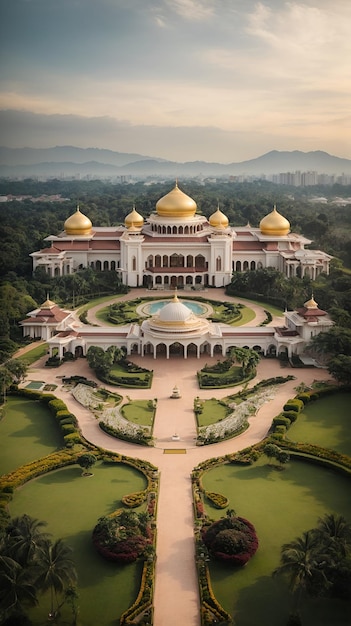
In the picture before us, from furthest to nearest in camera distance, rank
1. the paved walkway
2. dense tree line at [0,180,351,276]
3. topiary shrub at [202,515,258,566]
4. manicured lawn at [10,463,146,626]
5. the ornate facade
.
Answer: dense tree line at [0,180,351,276] < the paved walkway < the ornate facade < topiary shrub at [202,515,258,566] < manicured lawn at [10,463,146,626]

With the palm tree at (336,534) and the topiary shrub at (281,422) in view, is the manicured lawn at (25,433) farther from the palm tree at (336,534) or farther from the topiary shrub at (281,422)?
the palm tree at (336,534)

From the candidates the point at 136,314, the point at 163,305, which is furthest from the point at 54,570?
the point at 163,305

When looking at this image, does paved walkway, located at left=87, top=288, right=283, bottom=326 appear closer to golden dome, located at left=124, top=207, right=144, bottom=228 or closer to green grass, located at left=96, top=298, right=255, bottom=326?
green grass, located at left=96, top=298, right=255, bottom=326

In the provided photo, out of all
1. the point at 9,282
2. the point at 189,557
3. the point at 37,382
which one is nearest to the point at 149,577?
the point at 189,557

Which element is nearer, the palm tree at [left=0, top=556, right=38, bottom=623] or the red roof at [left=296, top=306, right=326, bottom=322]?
the palm tree at [left=0, top=556, right=38, bottom=623]

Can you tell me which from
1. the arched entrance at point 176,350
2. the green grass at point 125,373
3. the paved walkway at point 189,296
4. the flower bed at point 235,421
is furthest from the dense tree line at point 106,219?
the flower bed at point 235,421

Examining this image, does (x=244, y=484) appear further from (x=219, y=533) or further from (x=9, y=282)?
(x=9, y=282)

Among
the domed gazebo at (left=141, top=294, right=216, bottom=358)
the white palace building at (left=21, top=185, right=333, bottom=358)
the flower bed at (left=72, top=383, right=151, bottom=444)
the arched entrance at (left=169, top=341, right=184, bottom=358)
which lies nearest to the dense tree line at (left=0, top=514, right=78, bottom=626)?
the flower bed at (left=72, top=383, right=151, bottom=444)
